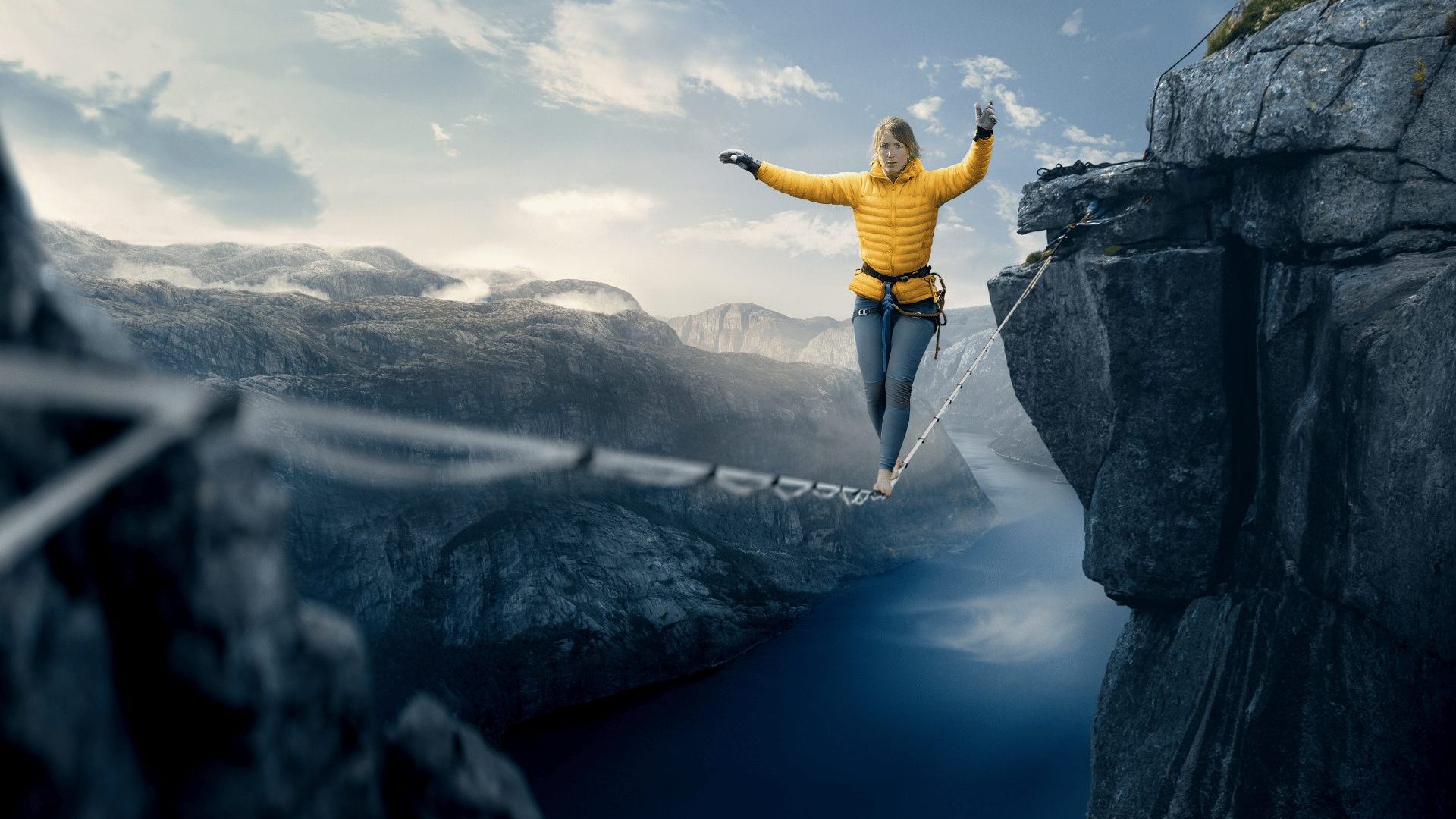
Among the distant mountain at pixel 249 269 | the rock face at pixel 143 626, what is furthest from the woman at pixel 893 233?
the distant mountain at pixel 249 269

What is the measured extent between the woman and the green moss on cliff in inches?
424

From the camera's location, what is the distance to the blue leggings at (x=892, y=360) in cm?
898

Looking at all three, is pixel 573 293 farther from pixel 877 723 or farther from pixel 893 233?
pixel 893 233

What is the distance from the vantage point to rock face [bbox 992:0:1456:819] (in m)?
10.4

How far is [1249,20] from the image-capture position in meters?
14.0

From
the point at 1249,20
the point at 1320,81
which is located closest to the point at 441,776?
the point at 1320,81

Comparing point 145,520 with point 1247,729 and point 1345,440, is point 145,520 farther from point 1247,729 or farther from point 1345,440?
point 1247,729

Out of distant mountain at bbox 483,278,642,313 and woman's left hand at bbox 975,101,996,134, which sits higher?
distant mountain at bbox 483,278,642,313

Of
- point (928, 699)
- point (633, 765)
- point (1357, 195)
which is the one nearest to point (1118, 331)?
point (1357, 195)

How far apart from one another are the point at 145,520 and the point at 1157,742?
70.9 ft

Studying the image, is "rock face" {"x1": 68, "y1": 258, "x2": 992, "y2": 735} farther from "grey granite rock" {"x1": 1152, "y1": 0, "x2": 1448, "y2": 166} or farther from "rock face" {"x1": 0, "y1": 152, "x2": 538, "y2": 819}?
"grey granite rock" {"x1": 1152, "y1": 0, "x2": 1448, "y2": 166}

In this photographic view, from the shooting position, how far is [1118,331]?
16672 mm

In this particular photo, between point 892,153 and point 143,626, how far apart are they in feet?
27.5

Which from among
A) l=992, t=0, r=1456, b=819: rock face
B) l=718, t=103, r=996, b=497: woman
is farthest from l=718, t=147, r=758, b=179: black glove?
l=992, t=0, r=1456, b=819: rock face
